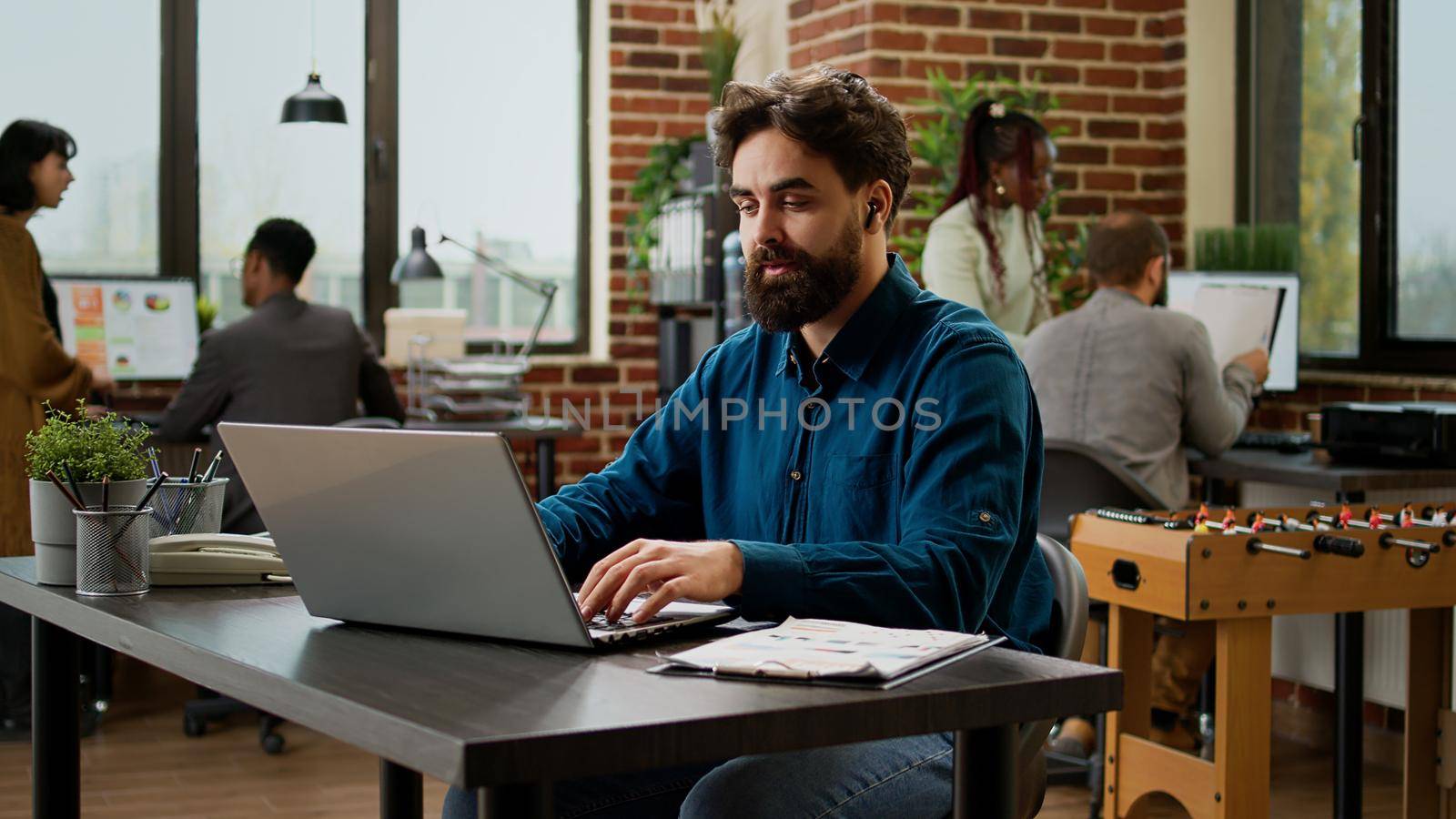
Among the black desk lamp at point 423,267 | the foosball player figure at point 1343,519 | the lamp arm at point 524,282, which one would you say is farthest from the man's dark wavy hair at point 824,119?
the lamp arm at point 524,282

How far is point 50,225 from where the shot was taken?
5.14 metres

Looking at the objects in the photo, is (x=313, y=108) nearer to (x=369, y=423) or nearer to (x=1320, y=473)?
(x=369, y=423)

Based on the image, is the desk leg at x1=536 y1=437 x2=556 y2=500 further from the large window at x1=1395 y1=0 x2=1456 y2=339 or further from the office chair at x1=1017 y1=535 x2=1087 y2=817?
the office chair at x1=1017 y1=535 x2=1087 y2=817

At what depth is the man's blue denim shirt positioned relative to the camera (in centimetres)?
156

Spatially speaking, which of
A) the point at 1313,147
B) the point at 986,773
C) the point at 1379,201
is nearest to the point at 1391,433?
the point at 1379,201

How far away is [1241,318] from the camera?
4.29m

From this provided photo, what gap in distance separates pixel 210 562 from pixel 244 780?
214 centimetres

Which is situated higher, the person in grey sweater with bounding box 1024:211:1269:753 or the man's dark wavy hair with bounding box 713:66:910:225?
the man's dark wavy hair with bounding box 713:66:910:225

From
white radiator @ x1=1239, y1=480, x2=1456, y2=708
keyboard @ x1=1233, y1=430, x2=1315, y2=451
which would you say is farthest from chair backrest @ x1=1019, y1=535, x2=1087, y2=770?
keyboard @ x1=1233, y1=430, x2=1315, y2=451

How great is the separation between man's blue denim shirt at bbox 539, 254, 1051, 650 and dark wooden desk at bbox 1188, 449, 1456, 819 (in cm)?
147

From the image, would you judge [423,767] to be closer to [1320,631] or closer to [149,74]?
[1320,631]

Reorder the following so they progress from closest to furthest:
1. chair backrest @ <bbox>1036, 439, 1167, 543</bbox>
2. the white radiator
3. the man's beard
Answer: the man's beard, chair backrest @ <bbox>1036, 439, 1167, 543</bbox>, the white radiator

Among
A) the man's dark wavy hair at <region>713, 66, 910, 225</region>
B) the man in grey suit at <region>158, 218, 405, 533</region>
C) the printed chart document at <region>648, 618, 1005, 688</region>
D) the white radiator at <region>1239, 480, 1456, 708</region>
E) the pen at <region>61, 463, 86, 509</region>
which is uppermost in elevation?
the man's dark wavy hair at <region>713, 66, 910, 225</region>

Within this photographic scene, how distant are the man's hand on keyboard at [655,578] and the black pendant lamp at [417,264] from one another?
3.67m
